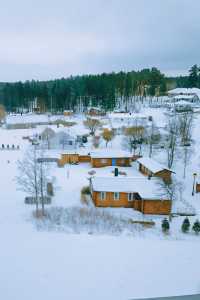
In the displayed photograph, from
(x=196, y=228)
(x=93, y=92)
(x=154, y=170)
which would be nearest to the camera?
(x=196, y=228)

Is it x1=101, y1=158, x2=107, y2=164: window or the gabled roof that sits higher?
the gabled roof

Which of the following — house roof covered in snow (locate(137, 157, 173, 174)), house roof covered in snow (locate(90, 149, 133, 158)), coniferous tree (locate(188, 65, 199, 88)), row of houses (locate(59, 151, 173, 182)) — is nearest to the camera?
house roof covered in snow (locate(137, 157, 173, 174))

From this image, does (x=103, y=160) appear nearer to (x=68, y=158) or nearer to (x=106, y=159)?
(x=106, y=159)

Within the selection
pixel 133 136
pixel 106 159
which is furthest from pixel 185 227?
pixel 133 136

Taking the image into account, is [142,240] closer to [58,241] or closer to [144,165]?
[58,241]

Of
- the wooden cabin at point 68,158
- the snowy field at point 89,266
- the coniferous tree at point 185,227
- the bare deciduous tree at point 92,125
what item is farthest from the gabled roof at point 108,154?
the snowy field at point 89,266

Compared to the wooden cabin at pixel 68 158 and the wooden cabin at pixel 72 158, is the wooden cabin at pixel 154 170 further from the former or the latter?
the wooden cabin at pixel 68 158

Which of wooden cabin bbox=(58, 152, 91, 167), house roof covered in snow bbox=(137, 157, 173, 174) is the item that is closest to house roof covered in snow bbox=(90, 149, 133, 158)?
wooden cabin bbox=(58, 152, 91, 167)

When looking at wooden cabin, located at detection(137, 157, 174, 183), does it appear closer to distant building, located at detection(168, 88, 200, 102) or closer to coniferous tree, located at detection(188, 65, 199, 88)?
distant building, located at detection(168, 88, 200, 102)
